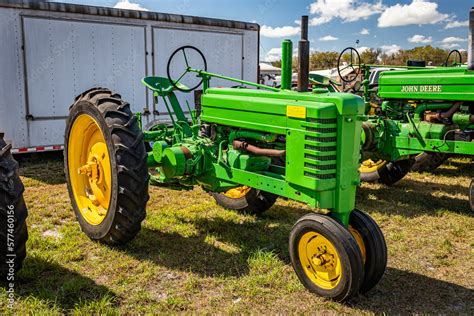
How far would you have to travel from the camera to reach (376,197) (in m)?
6.09

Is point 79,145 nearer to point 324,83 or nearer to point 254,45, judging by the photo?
point 324,83

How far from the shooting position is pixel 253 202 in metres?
4.98

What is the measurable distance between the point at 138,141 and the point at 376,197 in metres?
3.49

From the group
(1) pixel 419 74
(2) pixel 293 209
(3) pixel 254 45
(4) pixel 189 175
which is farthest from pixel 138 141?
(3) pixel 254 45

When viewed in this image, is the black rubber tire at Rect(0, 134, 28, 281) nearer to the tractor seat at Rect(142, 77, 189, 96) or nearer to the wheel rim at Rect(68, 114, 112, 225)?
the wheel rim at Rect(68, 114, 112, 225)

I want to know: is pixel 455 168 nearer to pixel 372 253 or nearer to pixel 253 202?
pixel 253 202

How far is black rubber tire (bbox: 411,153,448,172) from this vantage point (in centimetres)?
721

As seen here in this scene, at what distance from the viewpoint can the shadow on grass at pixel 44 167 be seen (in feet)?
22.6

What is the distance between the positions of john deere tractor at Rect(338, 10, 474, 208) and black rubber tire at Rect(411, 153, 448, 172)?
75cm

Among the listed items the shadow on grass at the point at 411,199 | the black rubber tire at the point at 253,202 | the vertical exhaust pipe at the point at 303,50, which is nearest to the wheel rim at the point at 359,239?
the vertical exhaust pipe at the point at 303,50

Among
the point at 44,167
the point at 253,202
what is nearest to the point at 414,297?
the point at 253,202

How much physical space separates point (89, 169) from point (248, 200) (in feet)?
5.39

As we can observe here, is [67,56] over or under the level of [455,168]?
over

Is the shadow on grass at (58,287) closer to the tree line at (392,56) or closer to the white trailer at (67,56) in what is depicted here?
the white trailer at (67,56)
